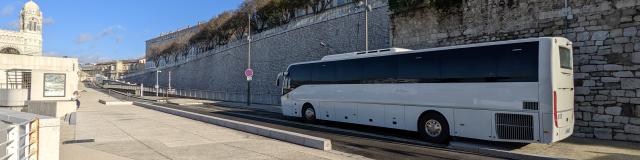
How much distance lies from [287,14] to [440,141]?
3697 centimetres

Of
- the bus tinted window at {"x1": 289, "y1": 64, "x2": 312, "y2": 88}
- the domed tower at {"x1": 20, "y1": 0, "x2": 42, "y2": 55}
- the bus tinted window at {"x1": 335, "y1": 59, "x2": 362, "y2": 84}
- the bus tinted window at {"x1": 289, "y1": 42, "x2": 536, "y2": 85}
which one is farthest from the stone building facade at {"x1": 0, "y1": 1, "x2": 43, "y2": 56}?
the bus tinted window at {"x1": 289, "y1": 42, "x2": 536, "y2": 85}

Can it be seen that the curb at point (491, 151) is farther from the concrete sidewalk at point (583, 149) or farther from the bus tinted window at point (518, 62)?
the bus tinted window at point (518, 62)

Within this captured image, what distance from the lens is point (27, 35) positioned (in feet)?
357

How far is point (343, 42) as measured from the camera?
1154 inches

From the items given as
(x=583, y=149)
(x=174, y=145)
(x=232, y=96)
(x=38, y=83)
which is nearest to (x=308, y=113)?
(x=174, y=145)

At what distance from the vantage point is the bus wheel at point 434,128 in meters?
13.0

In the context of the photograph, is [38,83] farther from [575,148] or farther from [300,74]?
[575,148]

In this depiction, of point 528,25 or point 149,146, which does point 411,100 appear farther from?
point 149,146

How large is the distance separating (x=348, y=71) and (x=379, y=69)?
1.64 metres

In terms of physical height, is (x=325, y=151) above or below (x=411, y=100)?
below

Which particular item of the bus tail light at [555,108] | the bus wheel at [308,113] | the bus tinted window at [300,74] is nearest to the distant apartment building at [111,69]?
the bus tinted window at [300,74]

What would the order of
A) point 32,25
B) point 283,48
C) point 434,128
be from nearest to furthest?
point 434,128
point 283,48
point 32,25

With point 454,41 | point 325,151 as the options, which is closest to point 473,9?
point 454,41

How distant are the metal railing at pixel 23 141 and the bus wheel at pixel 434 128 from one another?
9.84 meters
